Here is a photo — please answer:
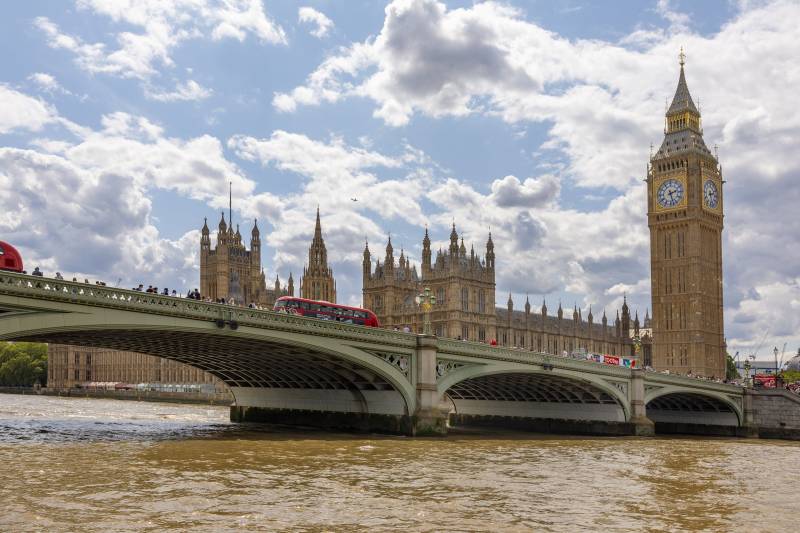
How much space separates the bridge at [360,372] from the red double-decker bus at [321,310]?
317cm

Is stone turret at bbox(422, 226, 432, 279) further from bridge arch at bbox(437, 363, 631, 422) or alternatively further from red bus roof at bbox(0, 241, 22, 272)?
red bus roof at bbox(0, 241, 22, 272)

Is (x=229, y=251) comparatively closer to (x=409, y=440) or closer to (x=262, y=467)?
(x=409, y=440)

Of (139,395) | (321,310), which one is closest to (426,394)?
(321,310)

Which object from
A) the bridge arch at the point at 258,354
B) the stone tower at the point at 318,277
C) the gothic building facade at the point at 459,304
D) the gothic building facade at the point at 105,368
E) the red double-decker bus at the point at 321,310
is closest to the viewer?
the bridge arch at the point at 258,354

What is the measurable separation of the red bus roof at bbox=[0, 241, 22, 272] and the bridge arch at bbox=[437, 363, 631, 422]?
2956 cm

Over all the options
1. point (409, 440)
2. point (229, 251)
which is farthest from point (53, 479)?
point (229, 251)

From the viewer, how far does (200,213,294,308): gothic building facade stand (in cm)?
15812

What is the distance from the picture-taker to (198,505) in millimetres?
24344

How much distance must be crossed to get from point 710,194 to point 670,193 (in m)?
5.60

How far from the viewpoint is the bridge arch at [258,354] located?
3628 cm

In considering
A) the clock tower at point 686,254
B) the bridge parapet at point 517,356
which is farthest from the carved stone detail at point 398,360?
the clock tower at point 686,254

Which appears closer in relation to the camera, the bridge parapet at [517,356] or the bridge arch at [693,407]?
the bridge parapet at [517,356]

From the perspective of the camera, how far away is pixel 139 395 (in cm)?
12975

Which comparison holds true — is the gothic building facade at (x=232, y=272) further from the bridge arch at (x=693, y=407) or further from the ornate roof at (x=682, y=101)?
the bridge arch at (x=693, y=407)
